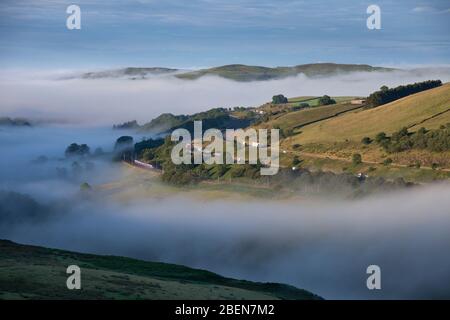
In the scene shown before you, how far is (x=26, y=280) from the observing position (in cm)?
5200

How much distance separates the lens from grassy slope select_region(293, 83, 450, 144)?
15738 cm

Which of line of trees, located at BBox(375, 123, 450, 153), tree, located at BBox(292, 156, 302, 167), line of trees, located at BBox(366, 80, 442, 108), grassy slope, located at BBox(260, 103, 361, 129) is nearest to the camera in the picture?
line of trees, located at BBox(375, 123, 450, 153)

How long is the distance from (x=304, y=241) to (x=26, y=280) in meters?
74.0

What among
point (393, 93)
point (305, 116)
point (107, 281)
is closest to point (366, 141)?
point (305, 116)

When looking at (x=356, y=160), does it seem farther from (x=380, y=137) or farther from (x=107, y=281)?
(x=107, y=281)

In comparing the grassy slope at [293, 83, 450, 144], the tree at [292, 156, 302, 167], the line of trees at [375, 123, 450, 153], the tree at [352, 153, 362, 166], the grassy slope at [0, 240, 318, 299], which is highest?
the grassy slope at [293, 83, 450, 144]

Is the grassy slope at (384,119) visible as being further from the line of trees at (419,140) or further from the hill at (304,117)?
the line of trees at (419,140)

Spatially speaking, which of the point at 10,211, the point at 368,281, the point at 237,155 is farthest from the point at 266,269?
the point at 10,211

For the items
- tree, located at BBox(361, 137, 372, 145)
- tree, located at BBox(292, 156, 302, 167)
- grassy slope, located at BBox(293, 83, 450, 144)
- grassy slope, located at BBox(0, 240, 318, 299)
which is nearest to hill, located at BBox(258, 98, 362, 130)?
grassy slope, located at BBox(293, 83, 450, 144)

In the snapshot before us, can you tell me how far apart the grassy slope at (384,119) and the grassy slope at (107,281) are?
3446 inches

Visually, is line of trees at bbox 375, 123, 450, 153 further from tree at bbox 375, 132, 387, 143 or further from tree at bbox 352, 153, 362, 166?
tree at bbox 352, 153, 362, 166

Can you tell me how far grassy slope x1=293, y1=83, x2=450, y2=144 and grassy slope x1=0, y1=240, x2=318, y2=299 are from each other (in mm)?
87524

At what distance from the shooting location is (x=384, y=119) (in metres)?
164

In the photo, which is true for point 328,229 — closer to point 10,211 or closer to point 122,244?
point 122,244
